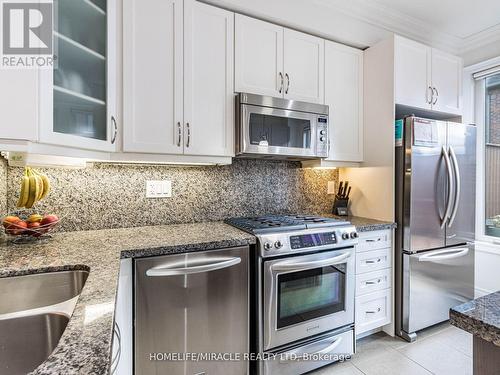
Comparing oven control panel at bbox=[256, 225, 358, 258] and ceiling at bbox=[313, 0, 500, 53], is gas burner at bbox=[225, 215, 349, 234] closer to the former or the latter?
oven control panel at bbox=[256, 225, 358, 258]

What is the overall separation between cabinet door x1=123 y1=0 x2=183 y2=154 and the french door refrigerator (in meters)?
1.75

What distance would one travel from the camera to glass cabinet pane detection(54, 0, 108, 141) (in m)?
1.29

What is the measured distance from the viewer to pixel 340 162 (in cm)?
236

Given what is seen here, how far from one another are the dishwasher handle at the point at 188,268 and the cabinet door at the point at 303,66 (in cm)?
132

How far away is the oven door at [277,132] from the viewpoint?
6.06 feet

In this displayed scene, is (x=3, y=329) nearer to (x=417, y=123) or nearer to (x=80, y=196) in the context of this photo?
(x=80, y=196)

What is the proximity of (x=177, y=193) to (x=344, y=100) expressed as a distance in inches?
63.5

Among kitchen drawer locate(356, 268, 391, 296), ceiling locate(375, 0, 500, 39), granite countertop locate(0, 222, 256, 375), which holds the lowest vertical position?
kitchen drawer locate(356, 268, 391, 296)

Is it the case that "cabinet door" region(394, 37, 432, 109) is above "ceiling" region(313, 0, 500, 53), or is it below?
below

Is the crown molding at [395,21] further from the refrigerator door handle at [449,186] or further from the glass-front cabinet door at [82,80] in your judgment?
the glass-front cabinet door at [82,80]

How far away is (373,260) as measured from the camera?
82.0 inches

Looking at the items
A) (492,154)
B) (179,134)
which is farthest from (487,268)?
(179,134)

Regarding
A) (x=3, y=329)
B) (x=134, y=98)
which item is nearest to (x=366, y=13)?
(x=134, y=98)

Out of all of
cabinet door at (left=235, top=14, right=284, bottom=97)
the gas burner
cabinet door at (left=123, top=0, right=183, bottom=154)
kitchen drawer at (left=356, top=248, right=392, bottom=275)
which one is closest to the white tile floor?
kitchen drawer at (left=356, top=248, right=392, bottom=275)
